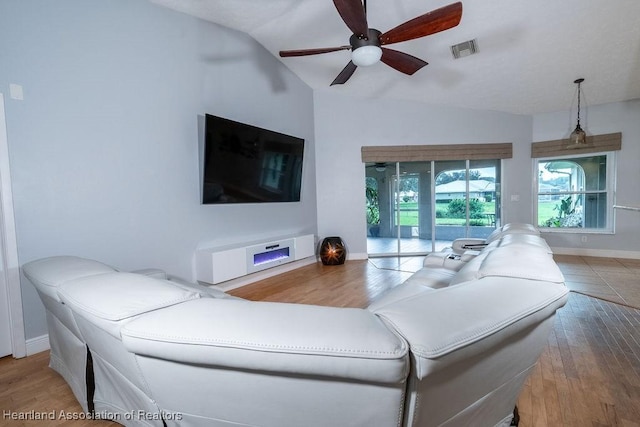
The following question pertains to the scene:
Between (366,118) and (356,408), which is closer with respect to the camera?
(356,408)

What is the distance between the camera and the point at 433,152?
5184mm

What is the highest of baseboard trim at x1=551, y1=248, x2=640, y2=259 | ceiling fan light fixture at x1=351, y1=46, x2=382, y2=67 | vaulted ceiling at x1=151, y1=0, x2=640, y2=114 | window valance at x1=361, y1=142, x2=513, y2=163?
vaulted ceiling at x1=151, y1=0, x2=640, y2=114

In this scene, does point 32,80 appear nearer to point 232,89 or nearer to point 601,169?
point 232,89

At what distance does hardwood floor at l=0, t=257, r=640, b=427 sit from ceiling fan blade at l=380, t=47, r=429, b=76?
246 cm

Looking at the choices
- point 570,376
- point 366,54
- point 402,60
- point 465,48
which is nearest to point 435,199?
point 465,48

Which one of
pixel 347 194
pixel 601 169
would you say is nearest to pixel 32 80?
pixel 347 194

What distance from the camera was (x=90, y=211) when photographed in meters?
2.36

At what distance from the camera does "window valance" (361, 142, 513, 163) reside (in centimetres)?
516

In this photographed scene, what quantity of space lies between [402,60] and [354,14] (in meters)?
0.89

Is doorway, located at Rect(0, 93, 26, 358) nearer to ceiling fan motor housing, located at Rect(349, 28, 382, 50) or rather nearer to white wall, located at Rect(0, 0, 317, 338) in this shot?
white wall, located at Rect(0, 0, 317, 338)

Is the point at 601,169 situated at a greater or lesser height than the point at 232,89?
lesser

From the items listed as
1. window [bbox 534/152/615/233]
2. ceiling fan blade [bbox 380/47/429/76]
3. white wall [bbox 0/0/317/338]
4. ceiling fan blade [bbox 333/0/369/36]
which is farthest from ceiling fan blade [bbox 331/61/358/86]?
window [bbox 534/152/615/233]

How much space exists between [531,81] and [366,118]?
96.8 inches

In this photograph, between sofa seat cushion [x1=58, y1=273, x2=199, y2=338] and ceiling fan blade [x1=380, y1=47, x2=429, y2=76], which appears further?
ceiling fan blade [x1=380, y1=47, x2=429, y2=76]
